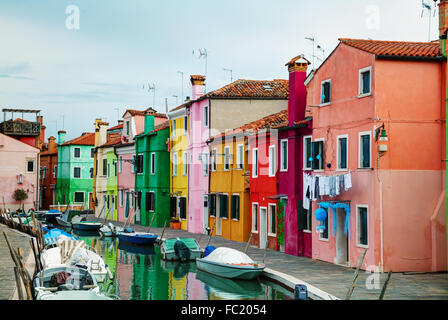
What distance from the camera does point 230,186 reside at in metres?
33.1

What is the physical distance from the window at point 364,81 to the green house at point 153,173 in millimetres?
24130

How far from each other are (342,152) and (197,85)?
18.1 metres

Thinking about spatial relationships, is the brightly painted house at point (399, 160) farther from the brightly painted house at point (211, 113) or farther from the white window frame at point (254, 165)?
the brightly painted house at point (211, 113)

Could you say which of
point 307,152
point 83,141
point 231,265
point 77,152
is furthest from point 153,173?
point 231,265

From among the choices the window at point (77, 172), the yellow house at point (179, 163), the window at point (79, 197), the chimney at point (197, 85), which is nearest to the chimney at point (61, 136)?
the window at point (77, 172)

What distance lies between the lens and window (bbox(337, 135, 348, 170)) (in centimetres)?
2261

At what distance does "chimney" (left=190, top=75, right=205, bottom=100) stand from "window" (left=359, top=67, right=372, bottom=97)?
1868 cm

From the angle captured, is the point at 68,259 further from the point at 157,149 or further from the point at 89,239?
the point at 157,149

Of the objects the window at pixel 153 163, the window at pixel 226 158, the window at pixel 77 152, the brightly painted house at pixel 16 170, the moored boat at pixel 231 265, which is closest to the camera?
the moored boat at pixel 231 265

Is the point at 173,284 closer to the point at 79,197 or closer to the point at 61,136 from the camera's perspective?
the point at 79,197

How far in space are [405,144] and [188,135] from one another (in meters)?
21.3

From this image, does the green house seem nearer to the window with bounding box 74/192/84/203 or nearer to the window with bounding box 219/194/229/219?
the window with bounding box 219/194/229/219

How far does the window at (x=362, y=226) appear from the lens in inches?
832

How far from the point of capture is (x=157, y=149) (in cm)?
4450
